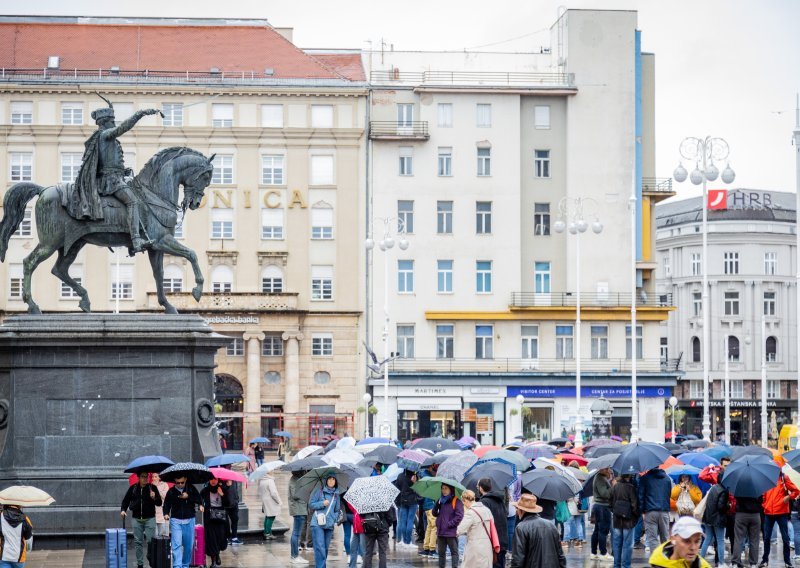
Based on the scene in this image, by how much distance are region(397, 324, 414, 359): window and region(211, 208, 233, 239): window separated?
939cm

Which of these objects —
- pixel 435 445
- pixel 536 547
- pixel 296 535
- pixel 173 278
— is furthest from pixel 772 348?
pixel 536 547

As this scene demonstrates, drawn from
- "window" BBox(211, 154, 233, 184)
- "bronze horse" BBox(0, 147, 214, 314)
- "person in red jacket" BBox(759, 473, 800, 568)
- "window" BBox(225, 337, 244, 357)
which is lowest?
"person in red jacket" BBox(759, 473, 800, 568)

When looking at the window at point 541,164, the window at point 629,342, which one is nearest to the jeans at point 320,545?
the window at point 629,342

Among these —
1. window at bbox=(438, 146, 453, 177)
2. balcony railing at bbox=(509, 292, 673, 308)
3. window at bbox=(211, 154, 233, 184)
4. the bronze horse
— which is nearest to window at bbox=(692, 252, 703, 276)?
balcony railing at bbox=(509, 292, 673, 308)

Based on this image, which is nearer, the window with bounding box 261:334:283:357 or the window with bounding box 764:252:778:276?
the window with bounding box 261:334:283:357

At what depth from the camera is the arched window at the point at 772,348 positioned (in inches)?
4272

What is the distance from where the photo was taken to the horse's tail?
93.9 feet

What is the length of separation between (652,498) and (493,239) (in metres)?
54.5

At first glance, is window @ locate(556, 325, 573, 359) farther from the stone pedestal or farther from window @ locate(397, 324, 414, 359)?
the stone pedestal

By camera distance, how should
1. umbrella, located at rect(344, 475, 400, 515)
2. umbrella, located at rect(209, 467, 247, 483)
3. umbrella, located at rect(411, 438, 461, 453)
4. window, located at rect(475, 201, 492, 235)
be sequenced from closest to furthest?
1. umbrella, located at rect(344, 475, 400, 515)
2. umbrella, located at rect(209, 467, 247, 483)
3. umbrella, located at rect(411, 438, 461, 453)
4. window, located at rect(475, 201, 492, 235)

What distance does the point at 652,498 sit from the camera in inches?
984

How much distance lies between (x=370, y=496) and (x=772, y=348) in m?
90.1

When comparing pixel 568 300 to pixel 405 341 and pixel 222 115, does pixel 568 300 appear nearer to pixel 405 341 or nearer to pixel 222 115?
pixel 405 341

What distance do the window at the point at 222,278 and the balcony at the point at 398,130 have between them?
30.8 ft
